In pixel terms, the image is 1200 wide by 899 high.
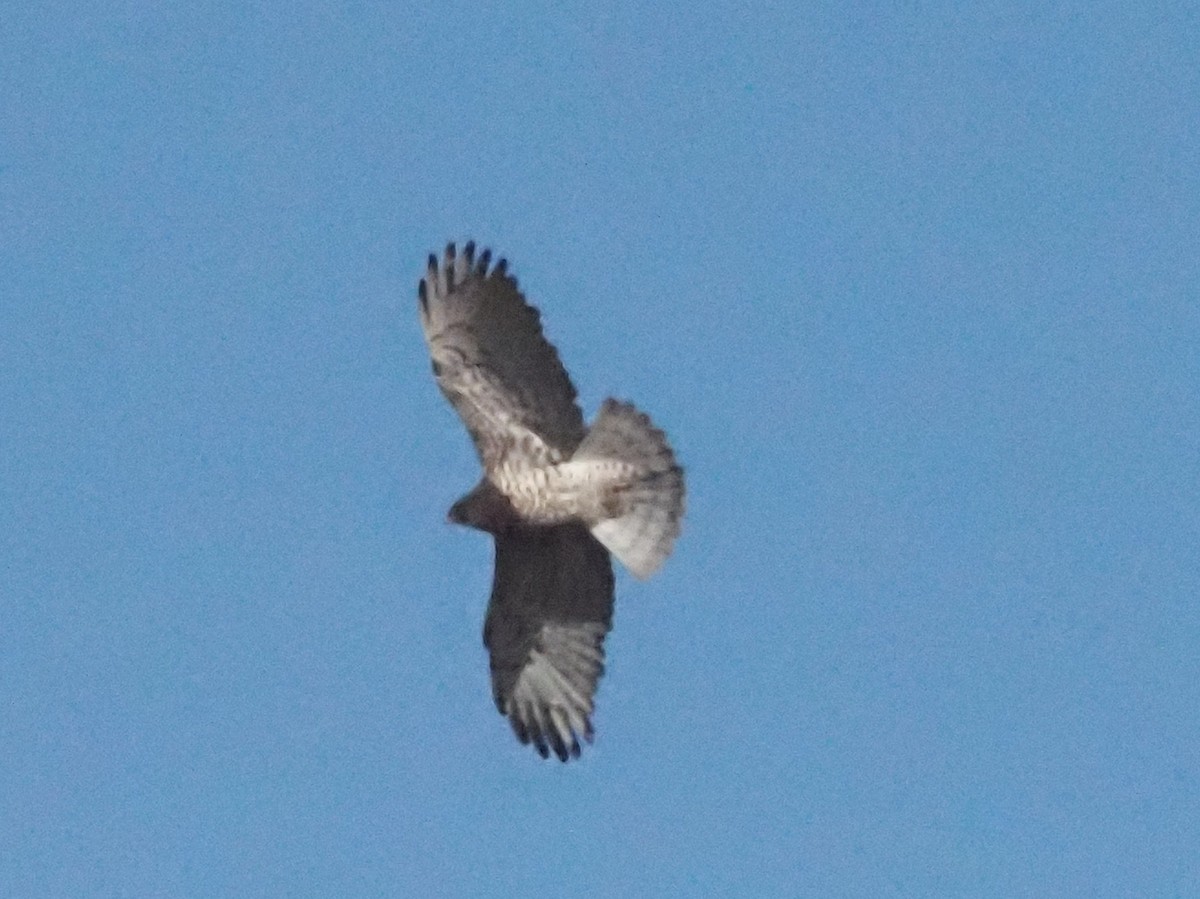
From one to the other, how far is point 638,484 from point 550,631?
1016 millimetres

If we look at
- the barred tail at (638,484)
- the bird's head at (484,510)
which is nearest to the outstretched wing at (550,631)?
the bird's head at (484,510)

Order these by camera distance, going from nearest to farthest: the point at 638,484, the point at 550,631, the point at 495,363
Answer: the point at 638,484
the point at 495,363
the point at 550,631

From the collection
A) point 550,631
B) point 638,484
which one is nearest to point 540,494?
point 638,484

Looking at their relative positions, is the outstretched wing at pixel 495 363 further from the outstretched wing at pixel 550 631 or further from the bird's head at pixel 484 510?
the outstretched wing at pixel 550 631

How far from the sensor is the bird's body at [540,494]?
639 inches

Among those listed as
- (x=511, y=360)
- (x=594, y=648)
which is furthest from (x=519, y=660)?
(x=511, y=360)

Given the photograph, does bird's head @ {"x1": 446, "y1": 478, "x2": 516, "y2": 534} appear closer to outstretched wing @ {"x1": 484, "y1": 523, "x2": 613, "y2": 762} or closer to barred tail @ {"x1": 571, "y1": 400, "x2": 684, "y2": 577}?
outstretched wing @ {"x1": 484, "y1": 523, "x2": 613, "y2": 762}

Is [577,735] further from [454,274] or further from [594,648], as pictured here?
[454,274]

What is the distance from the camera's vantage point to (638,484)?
16.2 m

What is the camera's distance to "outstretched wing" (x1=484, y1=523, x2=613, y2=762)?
16.8 m

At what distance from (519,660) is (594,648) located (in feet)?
1.15

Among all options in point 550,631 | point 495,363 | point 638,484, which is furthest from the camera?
point 550,631

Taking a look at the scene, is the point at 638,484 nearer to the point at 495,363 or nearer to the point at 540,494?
the point at 540,494

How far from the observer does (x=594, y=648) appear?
1688 cm
